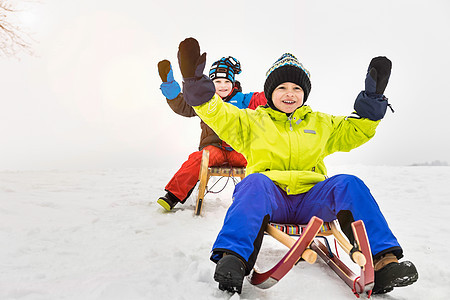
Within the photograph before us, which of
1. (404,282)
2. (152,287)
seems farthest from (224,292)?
(404,282)

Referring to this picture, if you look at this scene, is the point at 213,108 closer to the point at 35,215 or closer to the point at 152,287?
the point at 152,287

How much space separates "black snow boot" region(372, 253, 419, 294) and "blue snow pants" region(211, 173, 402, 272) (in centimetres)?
4

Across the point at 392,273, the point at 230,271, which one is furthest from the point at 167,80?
the point at 392,273

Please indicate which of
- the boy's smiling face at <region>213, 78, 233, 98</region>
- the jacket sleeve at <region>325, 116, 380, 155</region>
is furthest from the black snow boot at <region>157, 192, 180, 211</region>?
the jacket sleeve at <region>325, 116, 380, 155</region>

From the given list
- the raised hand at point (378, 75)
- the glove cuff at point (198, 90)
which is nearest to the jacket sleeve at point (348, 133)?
the raised hand at point (378, 75)

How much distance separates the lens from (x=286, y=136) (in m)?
1.70

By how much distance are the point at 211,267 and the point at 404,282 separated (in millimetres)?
820

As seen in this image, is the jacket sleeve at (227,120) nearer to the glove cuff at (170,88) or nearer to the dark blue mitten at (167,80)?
the dark blue mitten at (167,80)

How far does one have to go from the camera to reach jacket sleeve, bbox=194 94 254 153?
1.55 metres

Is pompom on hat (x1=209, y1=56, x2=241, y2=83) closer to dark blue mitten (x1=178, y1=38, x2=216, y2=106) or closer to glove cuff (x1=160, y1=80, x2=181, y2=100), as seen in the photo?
glove cuff (x1=160, y1=80, x2=181, y2=100)

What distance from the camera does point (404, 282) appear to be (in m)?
1.12

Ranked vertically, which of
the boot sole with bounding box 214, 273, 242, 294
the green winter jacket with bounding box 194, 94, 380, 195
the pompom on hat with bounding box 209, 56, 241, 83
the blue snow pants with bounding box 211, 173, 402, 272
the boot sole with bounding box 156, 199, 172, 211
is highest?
the pompom on hat with bounding box 209, 56, 241, 83

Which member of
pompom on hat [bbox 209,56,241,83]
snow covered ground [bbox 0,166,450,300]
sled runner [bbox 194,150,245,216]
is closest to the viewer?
snow covered ground [bbox 0,166,450,300]

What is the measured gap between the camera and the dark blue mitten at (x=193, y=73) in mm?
1395
